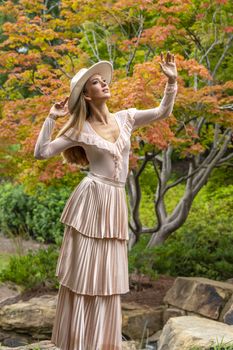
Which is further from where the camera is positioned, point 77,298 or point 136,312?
point 136,312

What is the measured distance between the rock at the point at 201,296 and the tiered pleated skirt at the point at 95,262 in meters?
3.00

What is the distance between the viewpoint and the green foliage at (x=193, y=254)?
27.2 feet

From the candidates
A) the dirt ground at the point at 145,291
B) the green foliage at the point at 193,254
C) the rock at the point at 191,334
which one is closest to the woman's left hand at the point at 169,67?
the rock at the point at 191,334

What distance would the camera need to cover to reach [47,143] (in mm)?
3846

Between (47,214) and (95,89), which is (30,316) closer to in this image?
(95,89)

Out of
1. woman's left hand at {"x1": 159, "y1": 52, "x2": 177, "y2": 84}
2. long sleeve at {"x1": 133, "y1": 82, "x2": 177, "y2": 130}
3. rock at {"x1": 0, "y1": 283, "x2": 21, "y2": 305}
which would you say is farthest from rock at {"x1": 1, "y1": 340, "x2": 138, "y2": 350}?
rock at {"x1": 0, "y1": 283, "x2": 21, "y2": 305}

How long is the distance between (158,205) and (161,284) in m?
1.40

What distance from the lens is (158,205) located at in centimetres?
897

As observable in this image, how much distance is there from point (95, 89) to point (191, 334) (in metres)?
2.07

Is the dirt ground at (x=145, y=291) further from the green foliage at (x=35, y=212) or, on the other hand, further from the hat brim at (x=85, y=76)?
the green foliage at (x=35, y=212)

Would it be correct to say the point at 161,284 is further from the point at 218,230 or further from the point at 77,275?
the point at 77,275

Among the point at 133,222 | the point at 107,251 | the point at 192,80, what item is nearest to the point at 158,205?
the point at 133,222

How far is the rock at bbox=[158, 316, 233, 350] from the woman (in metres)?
0.80

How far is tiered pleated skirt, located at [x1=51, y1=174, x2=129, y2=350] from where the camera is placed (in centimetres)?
395
